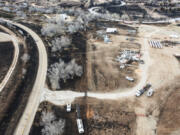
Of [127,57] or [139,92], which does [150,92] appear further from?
[127,57]

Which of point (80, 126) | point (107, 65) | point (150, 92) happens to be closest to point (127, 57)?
point (107, 65)

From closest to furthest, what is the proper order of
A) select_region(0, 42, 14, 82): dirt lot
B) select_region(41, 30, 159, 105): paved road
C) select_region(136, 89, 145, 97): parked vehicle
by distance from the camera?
select_region(41, 30, 159, 105): paved road → select_region(136, 89, 145, 97): parked vehicle → select_region(0, 42, 14, 82): dirt lot

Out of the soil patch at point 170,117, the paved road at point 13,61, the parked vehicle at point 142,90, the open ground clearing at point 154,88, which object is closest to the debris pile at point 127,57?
the open ground clearing at point 154,88

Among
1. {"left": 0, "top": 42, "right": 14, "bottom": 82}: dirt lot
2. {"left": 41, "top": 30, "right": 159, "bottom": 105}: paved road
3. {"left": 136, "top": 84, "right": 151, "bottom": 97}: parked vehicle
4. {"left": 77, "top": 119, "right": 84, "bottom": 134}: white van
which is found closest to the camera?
{"left": 77, "top": 119, "right": 84, "bottom": 134}: white van

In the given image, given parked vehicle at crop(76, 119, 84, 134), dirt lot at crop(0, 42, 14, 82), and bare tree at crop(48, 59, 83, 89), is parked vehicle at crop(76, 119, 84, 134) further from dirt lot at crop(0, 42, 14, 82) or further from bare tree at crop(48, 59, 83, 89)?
dirt lot at crop(0, 42, 14, 82)

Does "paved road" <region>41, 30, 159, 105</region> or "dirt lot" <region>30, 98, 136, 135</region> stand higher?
"paved road" <region>41, 30, 159, 105</region>

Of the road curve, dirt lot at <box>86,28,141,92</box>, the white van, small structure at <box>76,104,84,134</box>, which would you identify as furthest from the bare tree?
the white van

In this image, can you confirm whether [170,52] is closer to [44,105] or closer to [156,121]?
[156,121]
